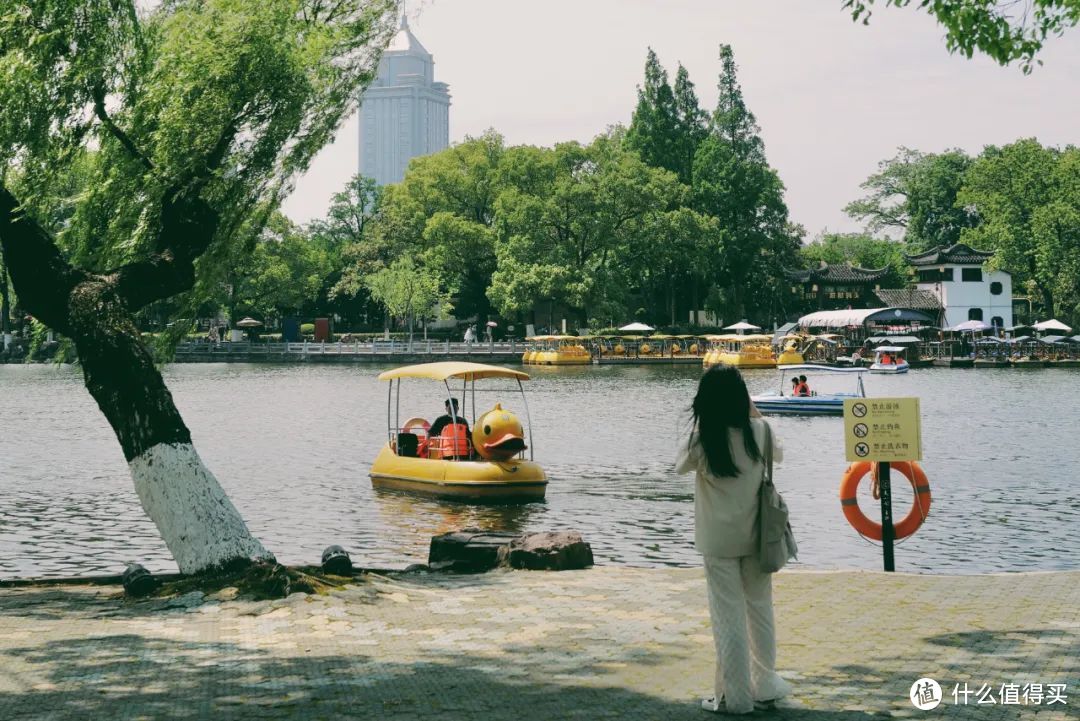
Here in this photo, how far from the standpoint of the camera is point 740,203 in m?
89.1

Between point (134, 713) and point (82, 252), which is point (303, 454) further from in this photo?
point (134, 713)

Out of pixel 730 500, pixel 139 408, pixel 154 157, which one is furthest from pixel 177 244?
pixel 730 500

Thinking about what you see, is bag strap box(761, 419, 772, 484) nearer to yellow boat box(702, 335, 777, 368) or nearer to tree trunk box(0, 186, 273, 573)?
tree trunk box(0, 186, 273, 573)

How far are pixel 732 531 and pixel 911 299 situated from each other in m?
94.2

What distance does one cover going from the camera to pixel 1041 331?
83312mm

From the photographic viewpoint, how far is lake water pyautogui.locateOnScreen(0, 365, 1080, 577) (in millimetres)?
16844

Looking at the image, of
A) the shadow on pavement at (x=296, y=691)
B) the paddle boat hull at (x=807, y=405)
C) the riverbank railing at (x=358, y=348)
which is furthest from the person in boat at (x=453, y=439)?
the riverbank railing at (x=358, y=348)

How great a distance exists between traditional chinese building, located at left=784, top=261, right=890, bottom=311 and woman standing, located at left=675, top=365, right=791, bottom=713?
90.4 meters

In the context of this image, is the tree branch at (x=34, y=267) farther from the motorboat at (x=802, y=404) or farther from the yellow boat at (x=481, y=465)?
the motorboat at (x=802, y=404)

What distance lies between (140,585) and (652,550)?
8152 millimetres

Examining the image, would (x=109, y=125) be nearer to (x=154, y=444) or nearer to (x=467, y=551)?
(x=154, y=444)

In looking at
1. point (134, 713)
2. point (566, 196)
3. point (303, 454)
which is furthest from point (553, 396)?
point (134, 713)

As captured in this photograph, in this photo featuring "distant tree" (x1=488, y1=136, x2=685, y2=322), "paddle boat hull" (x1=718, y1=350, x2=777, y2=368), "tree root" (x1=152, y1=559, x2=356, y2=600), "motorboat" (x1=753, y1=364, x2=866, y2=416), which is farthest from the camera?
"distant tree" (x1=488, y1=136, x2=685, y2=322)

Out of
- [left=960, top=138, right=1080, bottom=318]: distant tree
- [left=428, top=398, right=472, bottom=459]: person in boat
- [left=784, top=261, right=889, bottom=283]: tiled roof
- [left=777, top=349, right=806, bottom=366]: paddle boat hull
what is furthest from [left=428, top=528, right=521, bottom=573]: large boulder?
[left=784, top=261, right=889, bottom=283]: tiled roof
